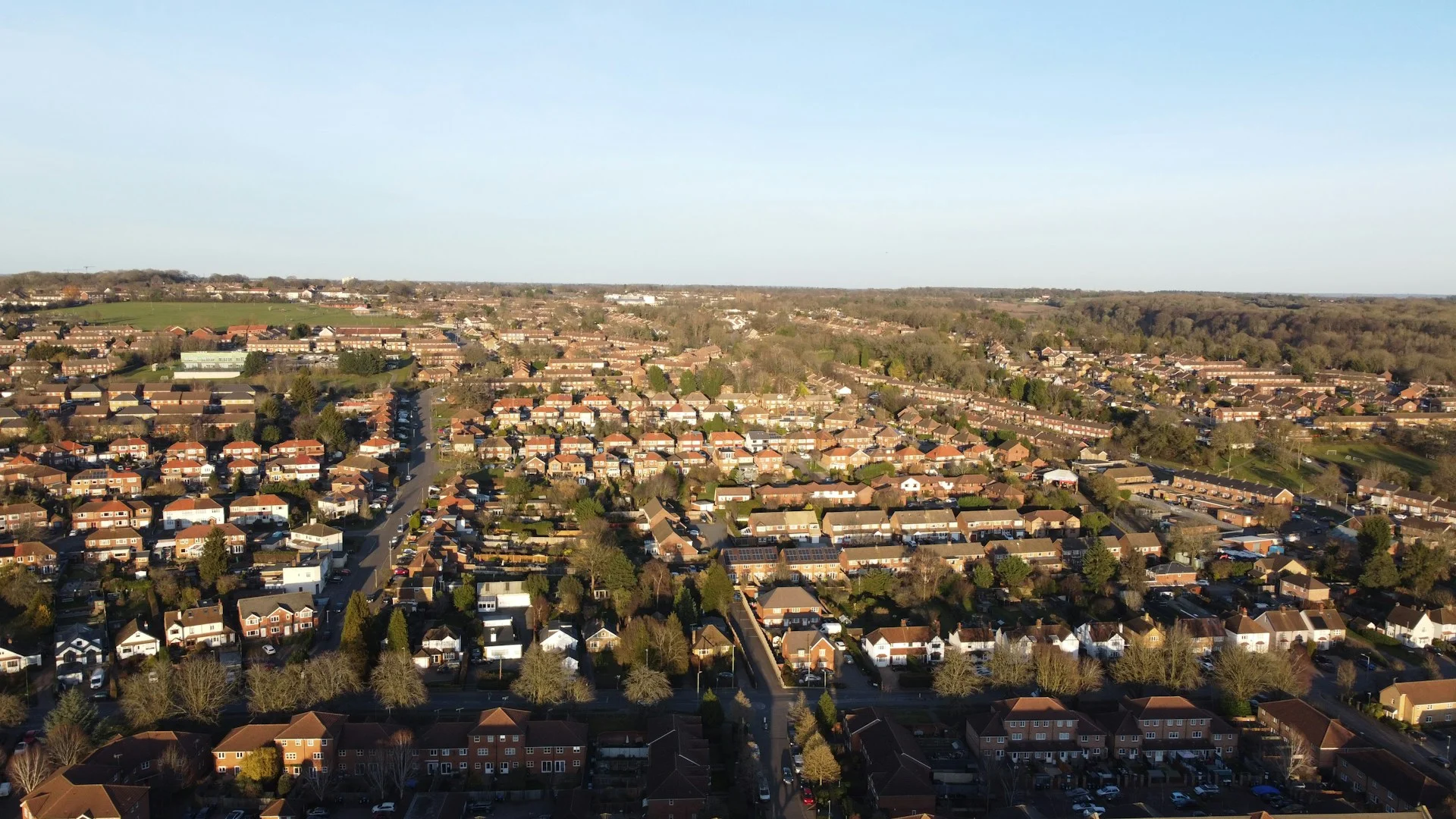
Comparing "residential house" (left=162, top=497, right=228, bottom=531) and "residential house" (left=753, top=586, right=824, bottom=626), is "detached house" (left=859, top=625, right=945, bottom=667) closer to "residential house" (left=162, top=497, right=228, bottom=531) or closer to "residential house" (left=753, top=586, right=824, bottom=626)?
"residential house" (left=753, top=586, right=824, bottom=626)

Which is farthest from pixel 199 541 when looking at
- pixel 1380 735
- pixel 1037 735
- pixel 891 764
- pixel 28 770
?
pixel 1380 735

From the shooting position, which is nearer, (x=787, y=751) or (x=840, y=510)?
(x=787, y=751)

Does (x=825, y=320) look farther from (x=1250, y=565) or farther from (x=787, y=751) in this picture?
(x=787, y=751)

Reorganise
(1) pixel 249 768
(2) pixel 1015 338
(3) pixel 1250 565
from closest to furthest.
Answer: (1) pixel 249 768, (3) pixel 1250 565, (2) pixel 1015 338

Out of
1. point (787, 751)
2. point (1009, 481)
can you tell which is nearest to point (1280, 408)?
point (1009, 481)

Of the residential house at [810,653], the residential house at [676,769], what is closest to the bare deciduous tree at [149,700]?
the residential house at [676,769]

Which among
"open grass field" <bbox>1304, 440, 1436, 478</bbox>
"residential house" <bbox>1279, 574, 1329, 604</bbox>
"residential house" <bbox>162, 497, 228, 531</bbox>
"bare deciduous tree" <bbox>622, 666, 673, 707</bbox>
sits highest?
"open grass field" <bbox>1304, 440, 1436, 478</bbox>

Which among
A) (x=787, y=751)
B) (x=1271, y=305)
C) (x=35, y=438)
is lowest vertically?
(x=787, y=751)

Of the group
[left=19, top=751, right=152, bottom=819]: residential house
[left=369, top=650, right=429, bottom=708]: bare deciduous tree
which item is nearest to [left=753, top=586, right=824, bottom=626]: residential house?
[left=369, top=650, right=429, bottom=708]: bare deciduous tree
